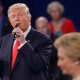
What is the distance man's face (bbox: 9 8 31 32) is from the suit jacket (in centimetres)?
12

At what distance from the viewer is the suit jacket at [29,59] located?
11.4ft

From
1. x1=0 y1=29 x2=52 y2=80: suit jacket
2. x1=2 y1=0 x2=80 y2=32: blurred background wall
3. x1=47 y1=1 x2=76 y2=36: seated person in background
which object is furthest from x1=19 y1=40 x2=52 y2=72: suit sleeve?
x1=2 y1=0 x2=80 y2=32: blurred background wall

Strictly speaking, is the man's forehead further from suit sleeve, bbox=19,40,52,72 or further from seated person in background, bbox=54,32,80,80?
seated person in background, bbox=54,32,80,80

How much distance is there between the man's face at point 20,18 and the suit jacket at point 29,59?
12cm

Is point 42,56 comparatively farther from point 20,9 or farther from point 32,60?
point 20,9

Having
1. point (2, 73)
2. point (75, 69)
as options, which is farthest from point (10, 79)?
point (75, 69)

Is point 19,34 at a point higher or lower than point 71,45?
lower

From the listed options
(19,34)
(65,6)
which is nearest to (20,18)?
(19,34)

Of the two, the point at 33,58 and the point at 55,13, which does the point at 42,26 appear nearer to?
the point at 55,13

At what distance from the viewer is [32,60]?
11.3 ft

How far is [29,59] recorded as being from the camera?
11.3 ft

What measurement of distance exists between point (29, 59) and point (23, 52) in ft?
0.29

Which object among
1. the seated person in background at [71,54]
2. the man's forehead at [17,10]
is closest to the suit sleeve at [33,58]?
the man's forehead at [17,10]

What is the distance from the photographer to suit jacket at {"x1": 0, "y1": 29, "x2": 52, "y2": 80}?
11.4 ft
